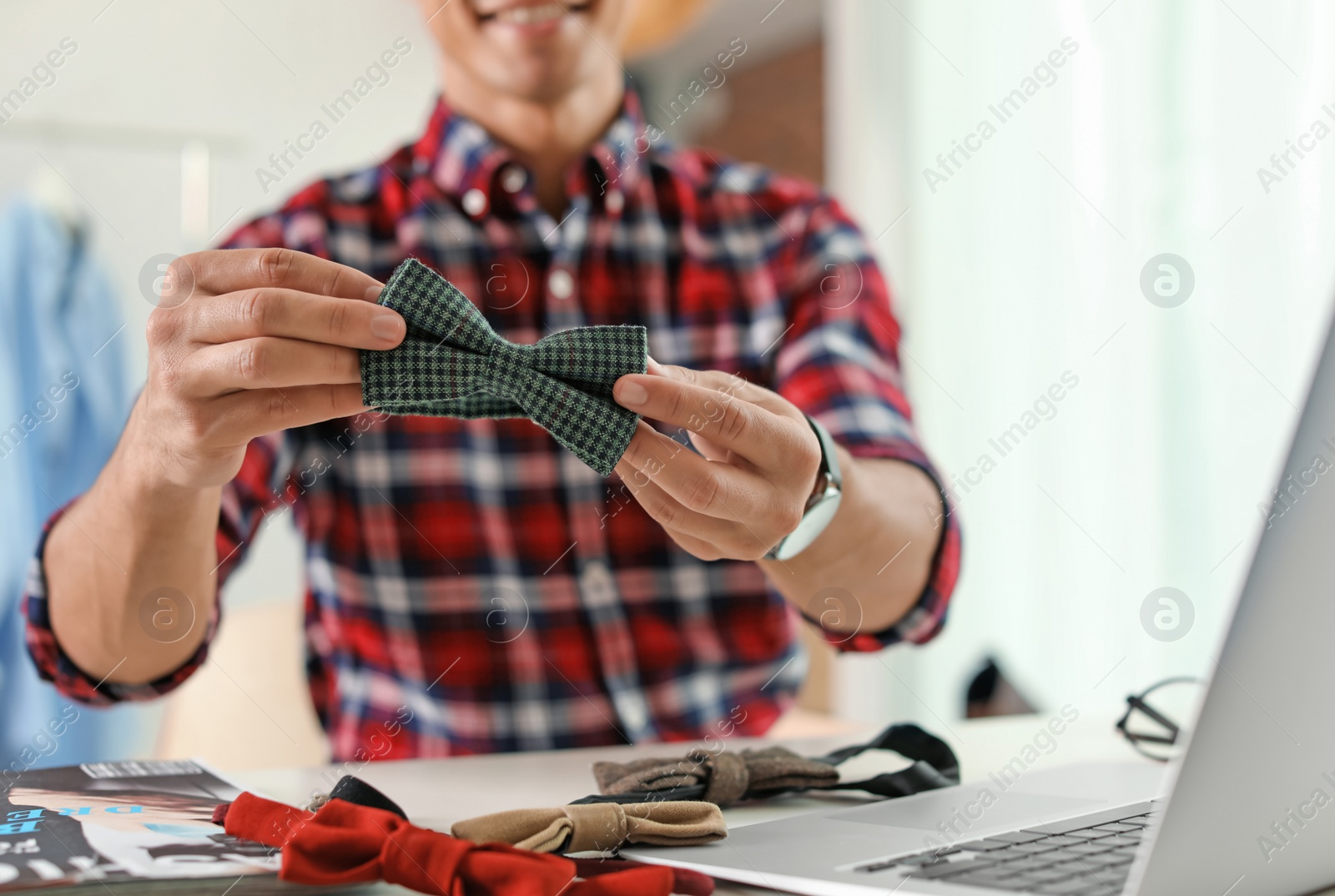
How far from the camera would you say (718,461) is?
529 millimetres

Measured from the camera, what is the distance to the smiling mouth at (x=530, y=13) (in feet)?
2.99

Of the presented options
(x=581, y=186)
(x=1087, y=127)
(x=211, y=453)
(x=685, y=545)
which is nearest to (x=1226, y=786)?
(x=685, y=545)

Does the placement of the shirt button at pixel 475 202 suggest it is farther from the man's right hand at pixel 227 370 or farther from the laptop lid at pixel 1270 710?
the laptop lid at pixel 1270 710

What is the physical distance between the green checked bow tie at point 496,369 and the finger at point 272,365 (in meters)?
0.01

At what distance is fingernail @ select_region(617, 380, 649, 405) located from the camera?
18.1 inches

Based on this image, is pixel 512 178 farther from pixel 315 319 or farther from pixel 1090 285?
pixel 1090 285

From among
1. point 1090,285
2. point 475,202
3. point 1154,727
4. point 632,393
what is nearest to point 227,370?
point 632,393

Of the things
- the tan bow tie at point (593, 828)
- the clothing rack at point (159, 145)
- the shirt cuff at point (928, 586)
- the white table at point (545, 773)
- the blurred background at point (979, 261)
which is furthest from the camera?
the clothing rack at point (159, 145)

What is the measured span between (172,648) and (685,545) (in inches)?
14.4

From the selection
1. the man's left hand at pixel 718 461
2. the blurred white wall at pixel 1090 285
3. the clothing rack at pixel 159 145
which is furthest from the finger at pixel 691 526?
the clothing rack at pixel 159 145

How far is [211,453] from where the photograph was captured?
506 millimetres

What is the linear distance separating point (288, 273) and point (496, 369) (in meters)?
0.10

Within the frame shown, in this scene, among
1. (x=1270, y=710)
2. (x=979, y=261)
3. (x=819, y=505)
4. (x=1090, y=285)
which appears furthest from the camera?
(x=979, y=261)

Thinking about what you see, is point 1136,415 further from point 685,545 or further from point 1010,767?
point 685,545
